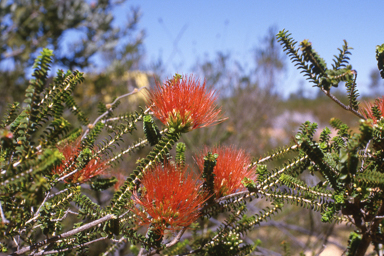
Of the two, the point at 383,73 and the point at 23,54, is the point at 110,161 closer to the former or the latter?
the point at 383,73

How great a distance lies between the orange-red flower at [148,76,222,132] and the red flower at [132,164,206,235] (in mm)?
136

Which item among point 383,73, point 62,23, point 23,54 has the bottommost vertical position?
point 383,73

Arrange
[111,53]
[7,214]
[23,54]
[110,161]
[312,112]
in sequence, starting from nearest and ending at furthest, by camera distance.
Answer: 1. [7,214]
2. [110,161]
3. [23,54]
4. [111,53]
5. [312,112]

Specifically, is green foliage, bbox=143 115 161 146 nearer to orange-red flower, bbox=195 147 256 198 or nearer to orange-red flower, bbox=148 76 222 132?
orange-red flower, bbox=148 76 222 132

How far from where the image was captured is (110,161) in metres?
0.84

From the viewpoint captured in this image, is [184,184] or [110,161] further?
[110,161]

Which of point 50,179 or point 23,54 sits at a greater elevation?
point 23,54

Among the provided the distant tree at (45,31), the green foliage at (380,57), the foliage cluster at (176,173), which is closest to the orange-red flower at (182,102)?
the foliage cluster at (176,173)

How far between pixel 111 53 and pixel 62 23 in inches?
106

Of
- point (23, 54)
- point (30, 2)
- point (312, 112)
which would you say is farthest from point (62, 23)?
point (312, 112)

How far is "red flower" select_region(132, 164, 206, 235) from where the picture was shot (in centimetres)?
67

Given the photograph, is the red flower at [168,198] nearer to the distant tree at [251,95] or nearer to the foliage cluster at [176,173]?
the foliage cluster at [176,173]

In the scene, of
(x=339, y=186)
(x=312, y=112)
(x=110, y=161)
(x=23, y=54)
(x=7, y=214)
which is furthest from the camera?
(x=312, y=112)

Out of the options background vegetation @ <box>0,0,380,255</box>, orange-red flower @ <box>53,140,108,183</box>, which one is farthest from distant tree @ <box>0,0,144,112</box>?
orange-red flower @ <box>53,140,108,183</box>
